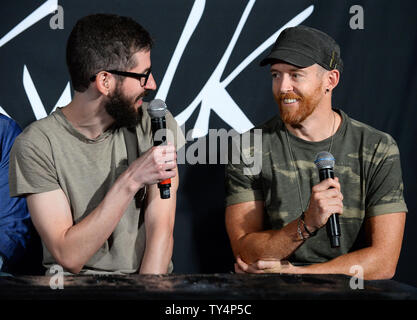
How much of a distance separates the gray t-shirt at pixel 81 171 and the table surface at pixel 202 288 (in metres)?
0.52

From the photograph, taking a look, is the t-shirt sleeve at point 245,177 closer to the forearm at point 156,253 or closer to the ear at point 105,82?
the forearm at point 156,253

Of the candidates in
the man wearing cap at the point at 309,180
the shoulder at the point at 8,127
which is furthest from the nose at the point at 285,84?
the shoulder at the point at 8,127

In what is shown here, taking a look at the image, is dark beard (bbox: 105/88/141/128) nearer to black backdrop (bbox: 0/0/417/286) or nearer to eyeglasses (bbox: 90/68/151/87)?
eyeglasses (bbox: 90/68/151/87)

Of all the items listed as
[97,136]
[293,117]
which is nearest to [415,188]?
[293,117]

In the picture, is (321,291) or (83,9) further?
(83,9)

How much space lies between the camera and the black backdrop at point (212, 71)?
8.21ft

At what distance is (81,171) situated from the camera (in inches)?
80.6

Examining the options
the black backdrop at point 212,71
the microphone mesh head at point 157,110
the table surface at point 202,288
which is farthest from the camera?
the black backdrop at point 212,71

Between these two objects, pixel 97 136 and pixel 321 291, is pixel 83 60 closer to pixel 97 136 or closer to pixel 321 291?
pixel 97 136

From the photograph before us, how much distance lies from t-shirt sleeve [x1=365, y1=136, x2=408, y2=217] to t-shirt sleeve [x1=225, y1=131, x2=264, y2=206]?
0.44 meters

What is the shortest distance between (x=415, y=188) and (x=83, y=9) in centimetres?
178

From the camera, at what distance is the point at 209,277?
1.54 meters

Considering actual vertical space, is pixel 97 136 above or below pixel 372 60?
below

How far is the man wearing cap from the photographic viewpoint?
2.04 meters
